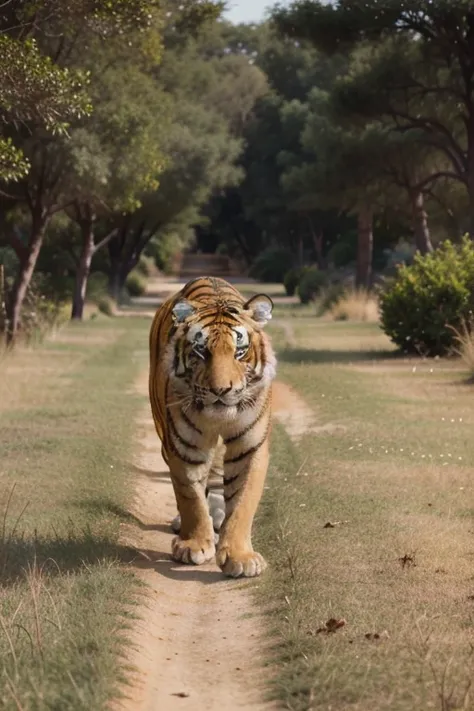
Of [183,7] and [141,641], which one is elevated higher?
[183,7]

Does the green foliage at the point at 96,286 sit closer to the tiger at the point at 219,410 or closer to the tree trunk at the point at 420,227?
the tree trunk at the point at 420,227

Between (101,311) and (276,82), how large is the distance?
29.6 meters

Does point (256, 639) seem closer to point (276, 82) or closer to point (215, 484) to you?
point (215, 484)

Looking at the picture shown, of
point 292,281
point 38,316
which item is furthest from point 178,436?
point 292,281

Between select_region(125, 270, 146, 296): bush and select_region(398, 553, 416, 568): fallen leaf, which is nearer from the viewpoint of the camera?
select_region(398, 553, 416, 568): fallen leaf

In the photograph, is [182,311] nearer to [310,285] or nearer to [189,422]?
[189,422]

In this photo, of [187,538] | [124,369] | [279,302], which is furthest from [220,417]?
[279,302]

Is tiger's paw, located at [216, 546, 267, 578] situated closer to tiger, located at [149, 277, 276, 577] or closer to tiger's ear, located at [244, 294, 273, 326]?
tiger, located at [149, 277, 276, 577]

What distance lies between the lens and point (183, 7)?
25.6 m

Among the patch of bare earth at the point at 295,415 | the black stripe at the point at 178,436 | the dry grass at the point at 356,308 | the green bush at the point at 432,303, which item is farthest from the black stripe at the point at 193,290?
the dry grass at the point at 356,308

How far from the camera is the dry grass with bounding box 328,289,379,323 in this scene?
34.1m

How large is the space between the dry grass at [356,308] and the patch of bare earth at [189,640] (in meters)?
25.7

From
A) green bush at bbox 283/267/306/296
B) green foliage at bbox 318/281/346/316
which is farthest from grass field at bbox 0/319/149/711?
green bush at bbox 283/267/306/296

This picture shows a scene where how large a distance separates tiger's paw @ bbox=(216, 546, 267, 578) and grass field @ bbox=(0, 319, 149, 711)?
58 cm
